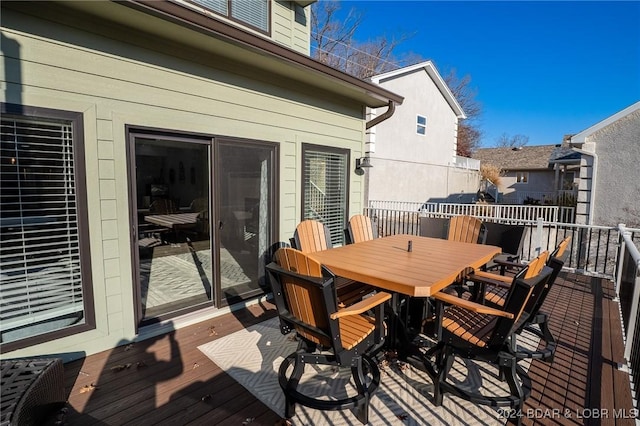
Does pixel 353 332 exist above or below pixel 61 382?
above

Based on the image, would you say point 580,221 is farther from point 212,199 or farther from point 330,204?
point 212,199

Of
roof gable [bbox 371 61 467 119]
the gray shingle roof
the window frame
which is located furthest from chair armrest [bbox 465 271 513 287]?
the gray shingle roof

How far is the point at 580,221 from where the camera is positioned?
623cm

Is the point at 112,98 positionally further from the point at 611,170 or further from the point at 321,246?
the point at 611,170

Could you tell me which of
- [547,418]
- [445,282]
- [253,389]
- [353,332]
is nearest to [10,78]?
[253,389]

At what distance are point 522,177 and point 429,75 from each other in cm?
1472

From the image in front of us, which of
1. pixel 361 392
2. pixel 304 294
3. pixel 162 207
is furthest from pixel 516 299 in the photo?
pixel 162 207

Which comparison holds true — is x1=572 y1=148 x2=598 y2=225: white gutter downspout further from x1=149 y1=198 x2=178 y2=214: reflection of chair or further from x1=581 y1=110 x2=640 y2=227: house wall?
x1=149 y1=198 x2=178 y2=214: reflection of chair

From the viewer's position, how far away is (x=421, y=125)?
43.8 ft

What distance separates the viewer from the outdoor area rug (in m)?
1.99

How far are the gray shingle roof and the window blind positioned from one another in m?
21.9

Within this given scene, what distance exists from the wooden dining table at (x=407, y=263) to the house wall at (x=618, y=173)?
465cm

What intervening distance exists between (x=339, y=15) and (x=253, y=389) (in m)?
18.6

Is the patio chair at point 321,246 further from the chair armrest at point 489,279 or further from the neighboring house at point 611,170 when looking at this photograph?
the neighboring house at point 611,170
